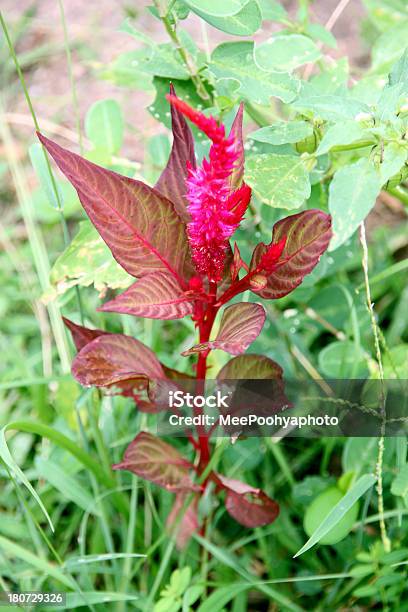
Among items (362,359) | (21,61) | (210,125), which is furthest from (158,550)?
(21,61)

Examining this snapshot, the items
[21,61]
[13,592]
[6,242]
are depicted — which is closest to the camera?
[13,592]

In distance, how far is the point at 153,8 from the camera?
2.74 ft

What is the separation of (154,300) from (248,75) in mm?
336

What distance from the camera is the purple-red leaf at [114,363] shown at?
2.58 ft

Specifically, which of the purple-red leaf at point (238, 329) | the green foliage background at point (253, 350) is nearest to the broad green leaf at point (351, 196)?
the green foliage background at point (253, 350)

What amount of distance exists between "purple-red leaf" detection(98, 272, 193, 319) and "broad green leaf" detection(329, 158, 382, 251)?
0.57 feet

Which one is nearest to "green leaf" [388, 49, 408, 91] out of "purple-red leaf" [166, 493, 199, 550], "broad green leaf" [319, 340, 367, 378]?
"broad green leaf" [319, 340, 367, 378]

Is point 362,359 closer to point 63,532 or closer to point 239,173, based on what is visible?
point 239,173

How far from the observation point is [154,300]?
72cm

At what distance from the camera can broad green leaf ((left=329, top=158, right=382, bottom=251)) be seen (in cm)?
69

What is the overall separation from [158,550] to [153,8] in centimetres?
80

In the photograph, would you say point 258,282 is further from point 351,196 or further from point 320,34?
point 320,34

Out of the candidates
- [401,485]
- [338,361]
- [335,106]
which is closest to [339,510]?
[401,485]

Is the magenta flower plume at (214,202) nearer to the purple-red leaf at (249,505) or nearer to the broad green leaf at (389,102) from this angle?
the broad green leaf at (389,102)
